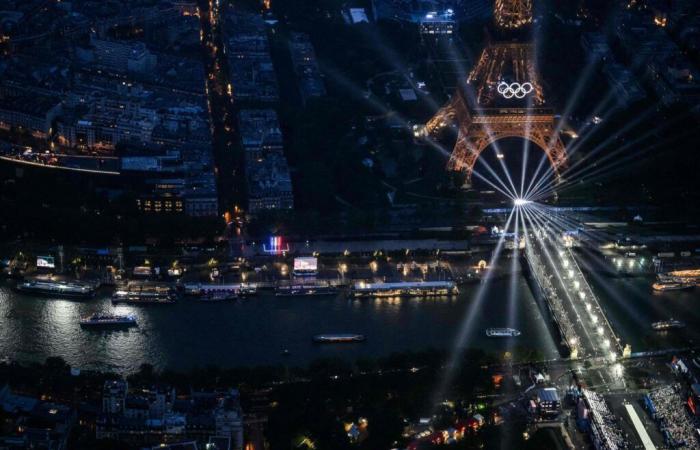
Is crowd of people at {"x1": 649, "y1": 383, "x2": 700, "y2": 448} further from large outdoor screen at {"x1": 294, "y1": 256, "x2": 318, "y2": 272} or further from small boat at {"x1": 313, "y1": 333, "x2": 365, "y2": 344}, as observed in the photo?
large outdoor screen at {"x1": 294, "y1": 256, "x2": 318, "y2": 272}

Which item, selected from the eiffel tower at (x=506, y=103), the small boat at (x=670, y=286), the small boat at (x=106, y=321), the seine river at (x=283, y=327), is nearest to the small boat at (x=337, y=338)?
the seine river at (x=283, y=327)

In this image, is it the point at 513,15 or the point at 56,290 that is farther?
the point at 513,15

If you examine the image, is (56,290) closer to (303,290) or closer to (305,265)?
(303,290)

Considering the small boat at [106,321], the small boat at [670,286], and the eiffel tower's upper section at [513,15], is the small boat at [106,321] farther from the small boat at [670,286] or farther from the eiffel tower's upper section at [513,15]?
the eiffel tower's upper section at [513,15]

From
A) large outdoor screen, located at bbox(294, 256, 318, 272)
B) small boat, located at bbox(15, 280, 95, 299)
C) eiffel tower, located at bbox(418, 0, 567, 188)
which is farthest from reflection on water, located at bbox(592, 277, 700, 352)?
small boat, located at bbox(15, 280, 95, 299)

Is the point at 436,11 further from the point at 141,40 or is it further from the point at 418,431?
the point at 418,431

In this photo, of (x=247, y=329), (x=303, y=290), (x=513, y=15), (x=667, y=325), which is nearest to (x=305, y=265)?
(x=303, y=290)

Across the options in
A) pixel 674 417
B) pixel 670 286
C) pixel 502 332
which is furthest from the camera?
pixel 670 286
